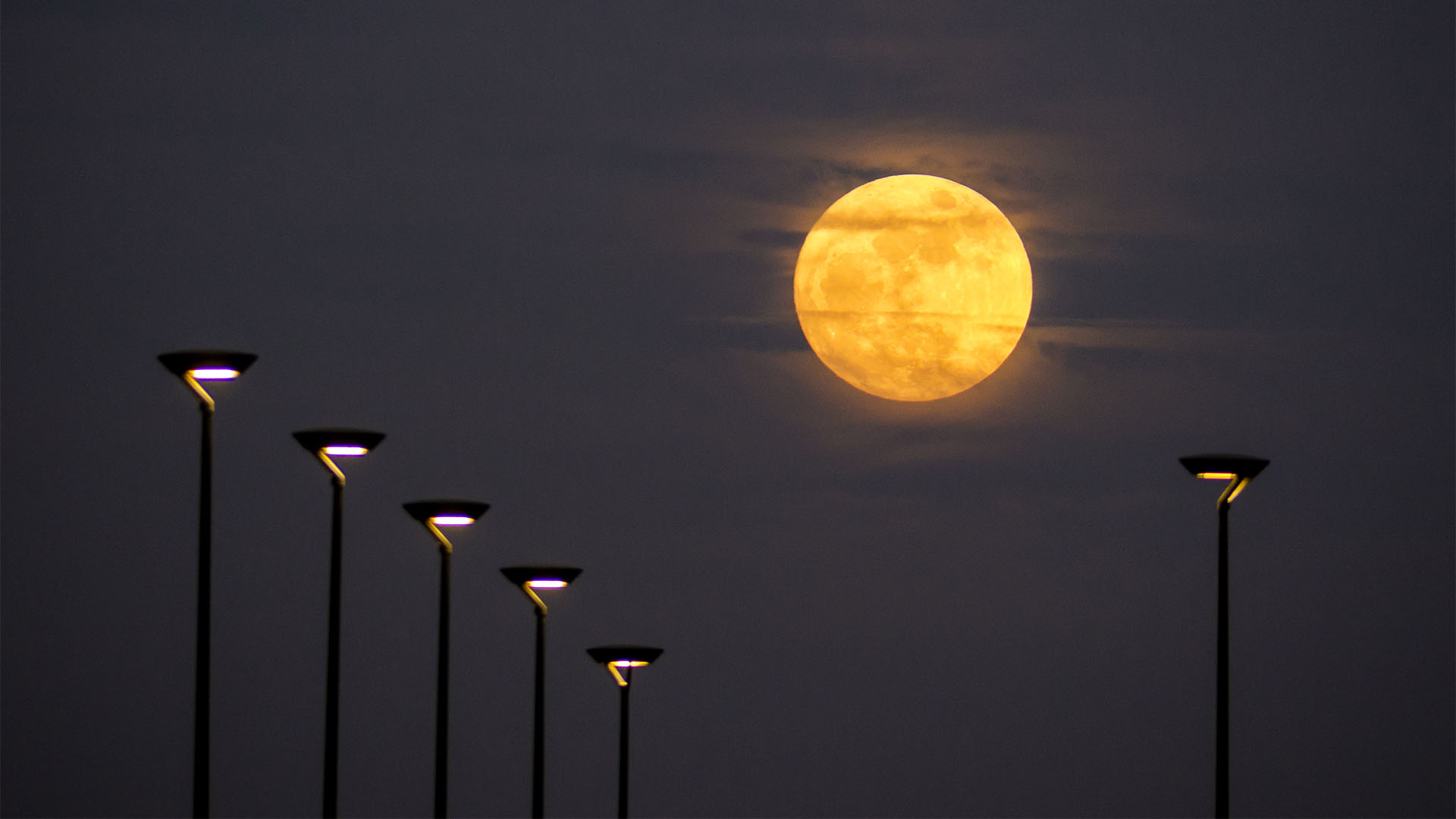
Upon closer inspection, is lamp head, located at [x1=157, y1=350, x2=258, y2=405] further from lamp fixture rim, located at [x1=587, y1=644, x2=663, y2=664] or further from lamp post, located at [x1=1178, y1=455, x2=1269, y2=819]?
lamp fixture rim, located at [x1=587, y1=644, x2=663, y2=664]

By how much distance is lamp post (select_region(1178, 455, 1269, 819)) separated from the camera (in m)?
19.5

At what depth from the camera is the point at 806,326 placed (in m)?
51.2

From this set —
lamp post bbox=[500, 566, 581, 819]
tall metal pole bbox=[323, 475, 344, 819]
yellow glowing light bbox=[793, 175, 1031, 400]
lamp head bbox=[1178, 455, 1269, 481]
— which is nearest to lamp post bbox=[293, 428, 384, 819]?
tall metal pole bbox=[323, 475, 344, 819]

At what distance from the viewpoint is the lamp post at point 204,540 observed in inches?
685

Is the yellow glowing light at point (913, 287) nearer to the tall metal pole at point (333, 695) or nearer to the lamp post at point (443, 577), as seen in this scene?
the lamp post at point (443, 577)

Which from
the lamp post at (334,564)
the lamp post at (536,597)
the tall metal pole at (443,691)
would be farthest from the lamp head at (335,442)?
the lamp post at (536,597)

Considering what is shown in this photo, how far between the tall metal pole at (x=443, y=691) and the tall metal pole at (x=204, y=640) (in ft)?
13.5

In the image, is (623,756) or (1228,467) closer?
(1228,467)

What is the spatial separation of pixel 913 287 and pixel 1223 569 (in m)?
24.8

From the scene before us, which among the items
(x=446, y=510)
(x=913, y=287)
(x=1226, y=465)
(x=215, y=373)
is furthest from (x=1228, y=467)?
(x=913, y=287)

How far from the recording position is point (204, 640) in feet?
58.2

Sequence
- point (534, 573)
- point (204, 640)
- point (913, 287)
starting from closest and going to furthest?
point (204, 640)
point (534, 573)
point (913, 287)

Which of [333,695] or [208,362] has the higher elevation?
[208,362]

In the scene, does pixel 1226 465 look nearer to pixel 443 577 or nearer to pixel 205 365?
pixel 443 577
